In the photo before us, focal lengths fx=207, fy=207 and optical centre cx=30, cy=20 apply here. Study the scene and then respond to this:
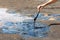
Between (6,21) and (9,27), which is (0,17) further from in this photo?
(9,27)

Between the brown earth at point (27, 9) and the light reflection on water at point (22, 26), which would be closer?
the brown earth at point (27, 9)

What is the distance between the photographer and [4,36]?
2.89m

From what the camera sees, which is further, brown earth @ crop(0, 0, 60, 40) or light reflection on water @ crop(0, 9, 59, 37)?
light reflection on water @ crop(0, 9, 59, 37)

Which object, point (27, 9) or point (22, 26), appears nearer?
point (22, 26)

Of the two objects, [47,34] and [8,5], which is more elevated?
[8,5]

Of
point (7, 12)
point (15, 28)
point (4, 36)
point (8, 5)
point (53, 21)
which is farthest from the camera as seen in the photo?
point (8, 5)

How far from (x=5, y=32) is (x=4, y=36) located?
14 cm

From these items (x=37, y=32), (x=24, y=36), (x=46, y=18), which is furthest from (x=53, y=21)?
(x=24, y=36)

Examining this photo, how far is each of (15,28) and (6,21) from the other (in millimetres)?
325

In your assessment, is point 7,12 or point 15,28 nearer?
point 15,28

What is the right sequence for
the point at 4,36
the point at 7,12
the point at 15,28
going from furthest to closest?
the point at 7,12 < the point at 15,28 < the point at 4,36

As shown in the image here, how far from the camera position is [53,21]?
3.38 metres

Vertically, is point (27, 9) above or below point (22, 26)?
above

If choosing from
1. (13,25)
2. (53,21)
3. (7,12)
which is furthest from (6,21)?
(53,21)
